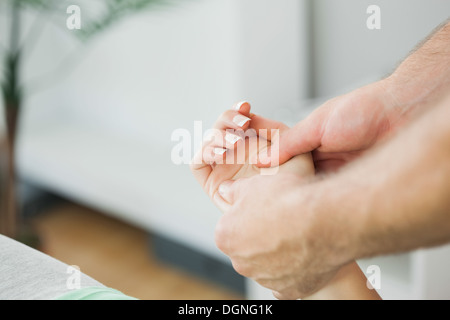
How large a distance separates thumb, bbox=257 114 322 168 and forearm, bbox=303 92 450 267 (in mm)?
292

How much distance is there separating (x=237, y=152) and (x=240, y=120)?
0.06 m

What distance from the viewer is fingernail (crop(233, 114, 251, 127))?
0.90 meters

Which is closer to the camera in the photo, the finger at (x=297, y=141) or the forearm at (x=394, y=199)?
the forearm at (x=394, y=199)

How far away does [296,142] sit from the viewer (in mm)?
906

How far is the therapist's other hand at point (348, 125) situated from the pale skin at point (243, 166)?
0.09ft

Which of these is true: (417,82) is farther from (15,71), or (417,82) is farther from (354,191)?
(15,71)

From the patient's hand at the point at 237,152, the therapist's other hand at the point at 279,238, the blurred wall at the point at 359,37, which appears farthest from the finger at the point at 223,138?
the blurred wall at the point at 359,37

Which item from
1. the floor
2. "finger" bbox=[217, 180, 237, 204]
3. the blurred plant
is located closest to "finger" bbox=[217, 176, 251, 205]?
"finger" bbox=[217, 180, 237, 204]

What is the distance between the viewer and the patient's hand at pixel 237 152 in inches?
35.3

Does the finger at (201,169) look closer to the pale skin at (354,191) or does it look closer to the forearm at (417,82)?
the pale skin at (354,191)

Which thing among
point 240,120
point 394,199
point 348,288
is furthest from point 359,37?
point 394,199

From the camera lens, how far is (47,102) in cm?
304

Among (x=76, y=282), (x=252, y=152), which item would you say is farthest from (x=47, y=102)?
(x=76, y=282)

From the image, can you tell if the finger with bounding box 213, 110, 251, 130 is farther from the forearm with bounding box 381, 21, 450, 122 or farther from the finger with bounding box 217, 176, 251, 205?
the forearm with bounding box 381, 21, 450, 122
